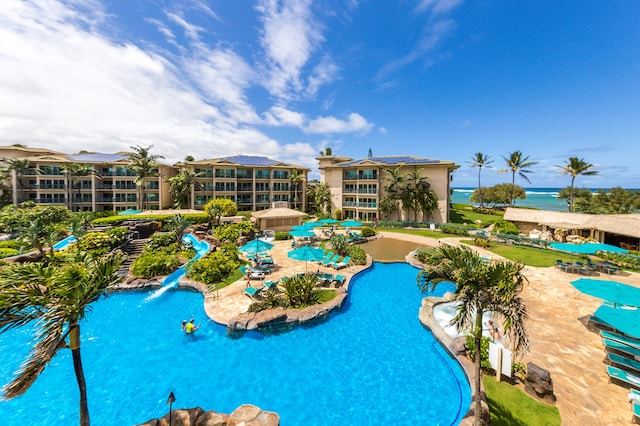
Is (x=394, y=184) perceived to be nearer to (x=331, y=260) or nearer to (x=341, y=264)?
(x=331, y=260)

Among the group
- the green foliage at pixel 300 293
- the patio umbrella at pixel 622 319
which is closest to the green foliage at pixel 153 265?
the green foliage at pixel 300 293

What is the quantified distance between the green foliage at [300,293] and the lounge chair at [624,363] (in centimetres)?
1232

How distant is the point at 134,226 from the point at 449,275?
3288 centimetres

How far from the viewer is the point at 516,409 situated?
774cm

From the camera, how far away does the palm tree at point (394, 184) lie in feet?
136

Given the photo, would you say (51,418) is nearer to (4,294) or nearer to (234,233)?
(4,294)

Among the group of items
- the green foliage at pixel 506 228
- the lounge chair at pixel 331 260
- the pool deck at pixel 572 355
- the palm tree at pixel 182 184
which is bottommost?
the pool deck at pixel 572 355

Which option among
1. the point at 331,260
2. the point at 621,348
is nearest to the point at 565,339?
the point at 621,348

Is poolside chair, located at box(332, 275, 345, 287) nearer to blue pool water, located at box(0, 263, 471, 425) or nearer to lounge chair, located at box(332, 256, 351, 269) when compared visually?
lounge chair, located at box(332, 256, 351, 269)

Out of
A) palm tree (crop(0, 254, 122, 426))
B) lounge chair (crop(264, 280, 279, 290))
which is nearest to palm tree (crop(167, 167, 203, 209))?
lounge chair (crop(264, 280, 279, 290))

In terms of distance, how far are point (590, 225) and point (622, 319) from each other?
Answer: 88.1 ft

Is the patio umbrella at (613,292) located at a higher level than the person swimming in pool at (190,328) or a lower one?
higher

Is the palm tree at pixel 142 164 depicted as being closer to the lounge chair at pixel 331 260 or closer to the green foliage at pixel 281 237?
the green foliage at pixel 281 237

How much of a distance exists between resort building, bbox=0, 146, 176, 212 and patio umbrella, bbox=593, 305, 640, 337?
1996 inches
